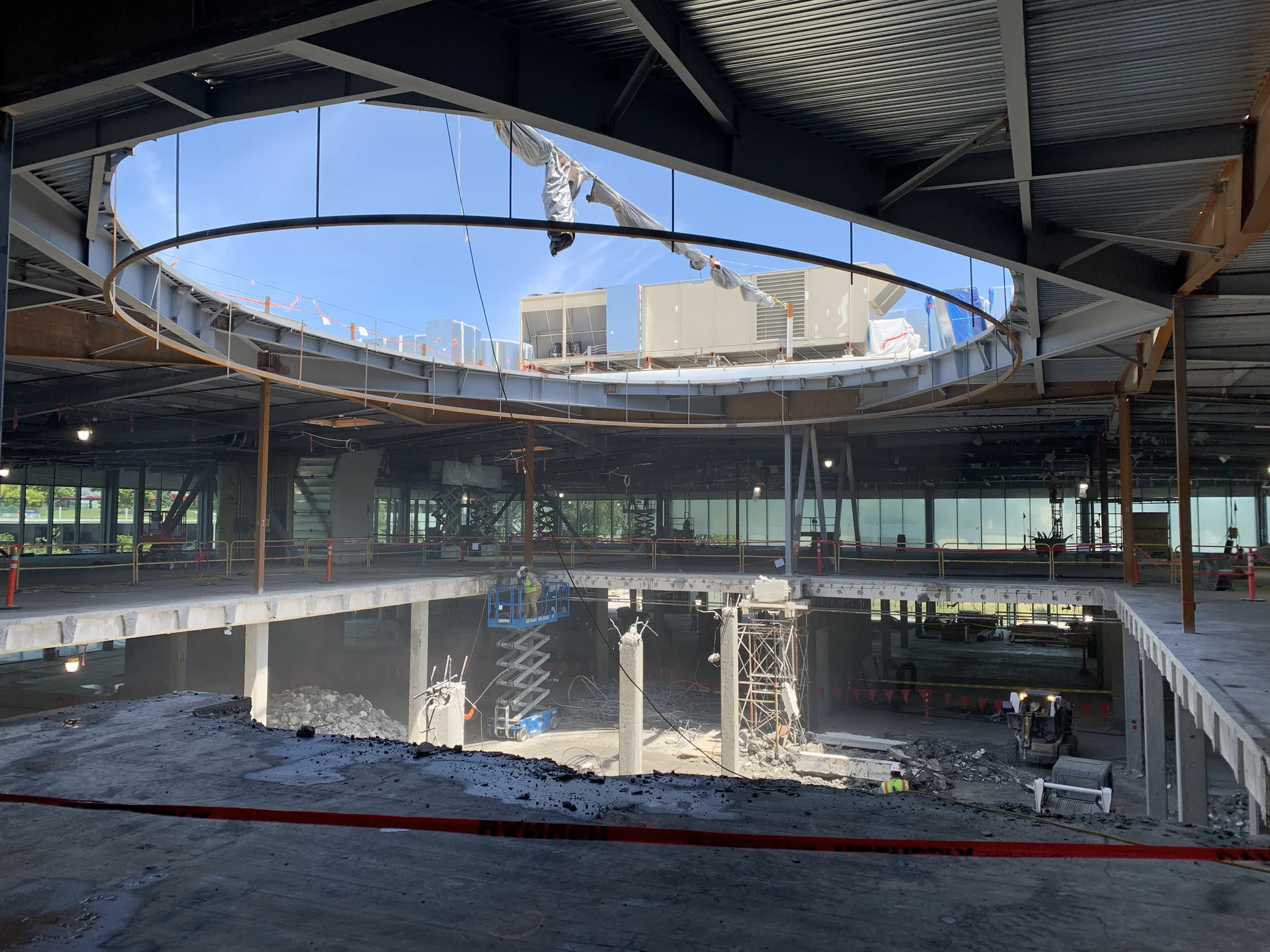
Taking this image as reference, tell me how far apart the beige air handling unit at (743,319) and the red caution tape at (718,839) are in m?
22.2

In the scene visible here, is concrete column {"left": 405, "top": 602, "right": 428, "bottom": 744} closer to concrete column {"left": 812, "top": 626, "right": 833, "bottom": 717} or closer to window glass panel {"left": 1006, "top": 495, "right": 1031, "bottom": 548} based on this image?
concrete column {"left": 812, "top": 626, "right": 833, "bottom": 717}

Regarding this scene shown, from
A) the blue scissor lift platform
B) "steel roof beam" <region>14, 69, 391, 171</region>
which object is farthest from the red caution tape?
the blue scissor lift platform

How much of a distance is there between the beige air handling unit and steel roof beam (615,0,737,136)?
19.4 meters

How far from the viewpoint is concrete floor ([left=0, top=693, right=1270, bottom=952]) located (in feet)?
11.8

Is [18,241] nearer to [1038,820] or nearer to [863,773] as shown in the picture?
[1038,820]

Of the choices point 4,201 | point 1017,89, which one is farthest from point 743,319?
point 4,201

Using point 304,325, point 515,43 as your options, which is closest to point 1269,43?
point 515,43

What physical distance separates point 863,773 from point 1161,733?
750 cm

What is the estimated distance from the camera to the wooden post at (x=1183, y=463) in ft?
34.7

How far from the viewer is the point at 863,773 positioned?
19.2 m

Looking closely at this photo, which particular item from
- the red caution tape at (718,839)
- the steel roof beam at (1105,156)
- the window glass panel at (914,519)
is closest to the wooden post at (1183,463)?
the steel roof beam at (1105,156)

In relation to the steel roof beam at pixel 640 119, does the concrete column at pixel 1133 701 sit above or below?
below

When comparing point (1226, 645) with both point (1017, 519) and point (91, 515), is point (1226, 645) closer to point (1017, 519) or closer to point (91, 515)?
point (1017, 519)

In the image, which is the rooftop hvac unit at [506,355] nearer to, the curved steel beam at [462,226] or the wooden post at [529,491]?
the wooden post at [529,491]
